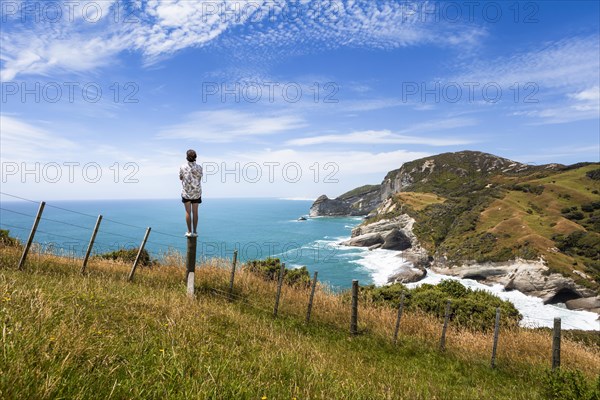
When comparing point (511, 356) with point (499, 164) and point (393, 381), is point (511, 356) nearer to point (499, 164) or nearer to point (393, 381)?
point (393, 381)

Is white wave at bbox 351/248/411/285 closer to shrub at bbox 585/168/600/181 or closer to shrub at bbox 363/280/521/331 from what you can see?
shrub at bbox 363/280/521/331

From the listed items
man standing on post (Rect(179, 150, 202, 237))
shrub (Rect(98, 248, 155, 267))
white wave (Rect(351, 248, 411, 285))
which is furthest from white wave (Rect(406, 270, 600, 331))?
man standing on post (Rect(179, 150, 202, 237))

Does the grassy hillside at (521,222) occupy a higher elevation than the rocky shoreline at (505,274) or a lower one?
higher

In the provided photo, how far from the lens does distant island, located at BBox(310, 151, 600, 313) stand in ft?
211

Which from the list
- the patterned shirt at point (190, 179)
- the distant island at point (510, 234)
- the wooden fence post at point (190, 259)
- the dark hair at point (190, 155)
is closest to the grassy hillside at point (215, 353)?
the wooden fence post at point (190, 259)

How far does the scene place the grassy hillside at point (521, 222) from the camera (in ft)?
230

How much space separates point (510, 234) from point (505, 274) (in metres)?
13.6

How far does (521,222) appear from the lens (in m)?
83.6

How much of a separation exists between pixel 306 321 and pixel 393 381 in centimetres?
580

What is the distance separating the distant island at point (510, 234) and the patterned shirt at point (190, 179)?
228 ft

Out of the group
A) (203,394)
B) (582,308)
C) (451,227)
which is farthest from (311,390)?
(451,227)

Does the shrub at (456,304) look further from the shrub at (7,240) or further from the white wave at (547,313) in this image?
the white wave at (547,313)

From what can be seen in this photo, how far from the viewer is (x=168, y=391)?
3256 millimetres

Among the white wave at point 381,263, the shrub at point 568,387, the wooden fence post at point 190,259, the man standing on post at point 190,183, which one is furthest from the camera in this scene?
the white wave at point 381,263
